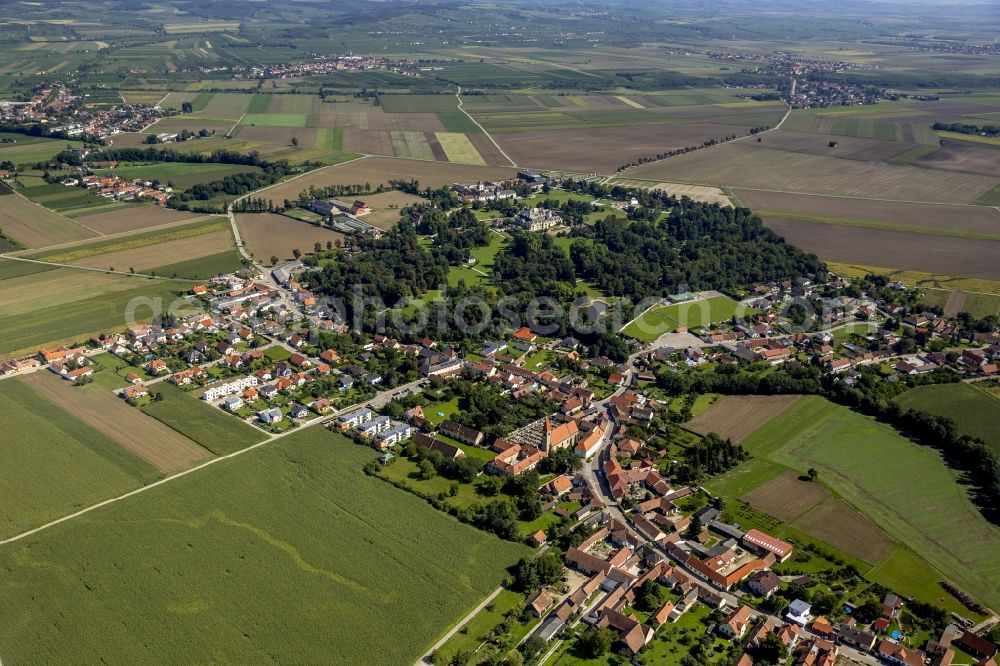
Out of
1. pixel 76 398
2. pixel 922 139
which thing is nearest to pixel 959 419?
pixel 76 398

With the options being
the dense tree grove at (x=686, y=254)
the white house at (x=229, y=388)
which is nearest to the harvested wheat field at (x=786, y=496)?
the dense tree grove at (x=686, y=254)

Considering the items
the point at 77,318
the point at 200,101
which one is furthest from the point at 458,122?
the point at 77,318

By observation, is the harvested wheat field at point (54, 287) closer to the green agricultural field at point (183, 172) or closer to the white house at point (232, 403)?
the white house at point (232, 403)

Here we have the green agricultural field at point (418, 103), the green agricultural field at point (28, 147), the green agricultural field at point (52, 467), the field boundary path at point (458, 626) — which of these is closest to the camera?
the field boundary path at point (458, 626)

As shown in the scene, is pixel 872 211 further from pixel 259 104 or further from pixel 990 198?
pixel 259 104

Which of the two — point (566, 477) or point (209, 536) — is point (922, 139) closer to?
point (566, 477)
